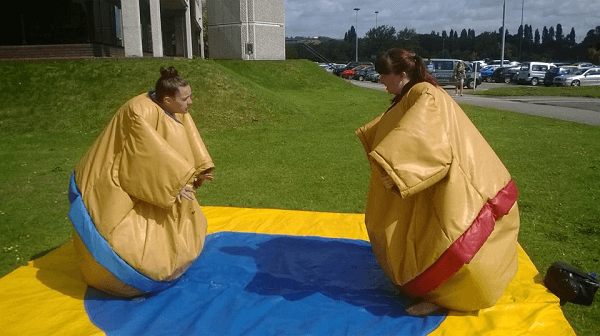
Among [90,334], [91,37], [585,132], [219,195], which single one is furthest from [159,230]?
[91,37]

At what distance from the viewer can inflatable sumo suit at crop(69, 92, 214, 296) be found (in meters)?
3.21

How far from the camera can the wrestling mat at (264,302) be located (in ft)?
10.0

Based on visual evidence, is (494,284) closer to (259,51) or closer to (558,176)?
(558,176)

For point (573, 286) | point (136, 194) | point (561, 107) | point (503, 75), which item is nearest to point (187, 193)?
point (136, 194)

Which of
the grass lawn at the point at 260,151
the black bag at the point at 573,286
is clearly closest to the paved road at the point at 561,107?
the grass lawn at the point at 260,151

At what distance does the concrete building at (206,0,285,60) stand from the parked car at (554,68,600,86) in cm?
1585

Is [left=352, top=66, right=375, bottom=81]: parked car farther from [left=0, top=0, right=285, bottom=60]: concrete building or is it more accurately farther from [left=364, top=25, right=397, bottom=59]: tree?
[left=364, top=25, right=397, bottom=59]: tree

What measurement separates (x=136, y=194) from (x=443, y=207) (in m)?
1.91

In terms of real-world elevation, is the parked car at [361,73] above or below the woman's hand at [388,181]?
above

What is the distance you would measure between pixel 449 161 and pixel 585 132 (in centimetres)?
994

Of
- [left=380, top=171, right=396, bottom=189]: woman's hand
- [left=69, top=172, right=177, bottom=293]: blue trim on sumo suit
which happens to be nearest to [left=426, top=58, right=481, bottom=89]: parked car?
[left=380, top=171, right=396, bottom=189]: woman's hand

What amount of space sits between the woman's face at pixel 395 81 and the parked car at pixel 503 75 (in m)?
33.2

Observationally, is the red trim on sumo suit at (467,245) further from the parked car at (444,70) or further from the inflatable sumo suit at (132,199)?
the parked car at (444,70)

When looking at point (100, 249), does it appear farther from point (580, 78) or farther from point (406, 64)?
point (580, 78)
